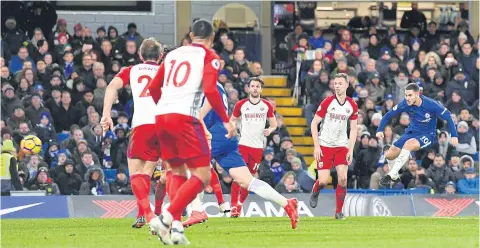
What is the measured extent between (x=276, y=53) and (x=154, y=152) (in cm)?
1905

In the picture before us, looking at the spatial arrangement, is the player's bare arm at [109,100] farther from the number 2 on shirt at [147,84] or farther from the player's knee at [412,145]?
the player's knee at [412,145]

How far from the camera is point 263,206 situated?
25125 mm

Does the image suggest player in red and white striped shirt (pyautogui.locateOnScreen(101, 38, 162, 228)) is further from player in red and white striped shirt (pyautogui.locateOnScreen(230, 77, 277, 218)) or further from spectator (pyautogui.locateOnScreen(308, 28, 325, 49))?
spectator (pyautogui.locateOnScreen(308, 28, 325, 49))

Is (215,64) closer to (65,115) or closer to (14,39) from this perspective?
(65,115)

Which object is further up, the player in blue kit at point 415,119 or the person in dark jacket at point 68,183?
the player in blue kit at point 415,119

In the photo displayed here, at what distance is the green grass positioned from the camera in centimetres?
1432

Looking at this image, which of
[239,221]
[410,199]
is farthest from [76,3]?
[239,221]

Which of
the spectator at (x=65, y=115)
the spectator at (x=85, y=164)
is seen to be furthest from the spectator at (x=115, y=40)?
the spectator at (x=85, y=164)

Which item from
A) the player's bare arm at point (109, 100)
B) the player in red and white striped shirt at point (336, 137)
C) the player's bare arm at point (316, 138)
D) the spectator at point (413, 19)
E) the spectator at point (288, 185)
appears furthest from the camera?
the spectator at point (413, 19)

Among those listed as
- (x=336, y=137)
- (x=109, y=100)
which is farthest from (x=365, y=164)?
(x=109, y=100)

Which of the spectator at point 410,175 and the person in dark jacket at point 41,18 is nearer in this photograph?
the spectator at point 410,175

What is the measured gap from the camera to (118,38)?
30766 millimetres

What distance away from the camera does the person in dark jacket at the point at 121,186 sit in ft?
87.7

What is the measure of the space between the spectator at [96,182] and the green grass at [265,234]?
5.57 meters
